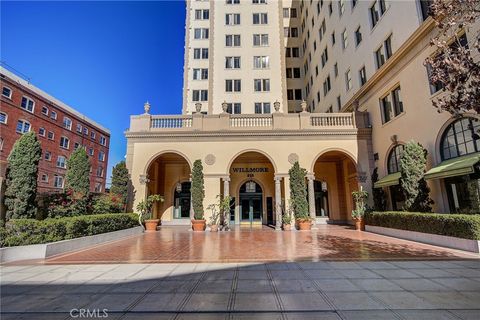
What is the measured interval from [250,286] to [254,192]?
16.5 meters

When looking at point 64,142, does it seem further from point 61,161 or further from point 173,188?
point 173,188

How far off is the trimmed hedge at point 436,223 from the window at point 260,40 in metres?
21.5

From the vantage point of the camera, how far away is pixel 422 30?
12125 millimetres

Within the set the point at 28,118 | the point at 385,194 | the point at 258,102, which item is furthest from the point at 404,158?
the point at 28,118

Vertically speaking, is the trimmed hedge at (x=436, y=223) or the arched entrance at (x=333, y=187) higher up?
the arched entrance at (x=333, y=187)

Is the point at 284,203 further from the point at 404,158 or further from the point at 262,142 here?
the point at 404,158

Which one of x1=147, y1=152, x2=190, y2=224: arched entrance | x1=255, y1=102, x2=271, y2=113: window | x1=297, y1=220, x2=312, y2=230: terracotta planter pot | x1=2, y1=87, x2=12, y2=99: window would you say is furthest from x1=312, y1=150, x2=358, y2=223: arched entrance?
x1=2, y1=87, x2=12, y2=99: window

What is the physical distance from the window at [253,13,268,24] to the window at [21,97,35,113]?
28127mm

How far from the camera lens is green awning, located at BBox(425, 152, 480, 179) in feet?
30.5

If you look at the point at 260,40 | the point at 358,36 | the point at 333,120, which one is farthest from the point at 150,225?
the point at 260,40

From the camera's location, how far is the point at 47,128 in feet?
107

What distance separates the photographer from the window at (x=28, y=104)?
2900 centimetres

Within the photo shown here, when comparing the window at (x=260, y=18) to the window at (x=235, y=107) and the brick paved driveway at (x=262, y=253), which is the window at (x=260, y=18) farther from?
the brick paved driveway at (x=262, y=253)

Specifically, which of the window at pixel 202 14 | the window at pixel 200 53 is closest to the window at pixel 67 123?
the window at pixel 200 53
